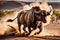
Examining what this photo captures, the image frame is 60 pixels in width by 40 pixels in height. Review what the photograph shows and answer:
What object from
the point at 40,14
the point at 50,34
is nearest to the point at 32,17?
the point at 40,14

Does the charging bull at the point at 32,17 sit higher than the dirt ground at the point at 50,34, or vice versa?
the charging bull at the point at 32,17

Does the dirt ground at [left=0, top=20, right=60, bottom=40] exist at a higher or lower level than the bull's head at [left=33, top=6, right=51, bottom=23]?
lower

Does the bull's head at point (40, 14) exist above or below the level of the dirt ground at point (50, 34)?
above

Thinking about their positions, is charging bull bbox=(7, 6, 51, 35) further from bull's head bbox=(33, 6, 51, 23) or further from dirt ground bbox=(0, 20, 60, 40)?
dirt ground bbox=(0, 20, 60, 40)

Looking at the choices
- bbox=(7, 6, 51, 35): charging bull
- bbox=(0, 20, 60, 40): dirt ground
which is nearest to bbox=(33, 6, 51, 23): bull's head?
bbox=(7, 6, 51, 35): charging bull

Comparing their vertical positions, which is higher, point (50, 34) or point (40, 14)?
point (40, 14)

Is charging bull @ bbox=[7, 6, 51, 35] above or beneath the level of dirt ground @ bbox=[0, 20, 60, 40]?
above

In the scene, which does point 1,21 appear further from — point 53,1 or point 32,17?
point 53,1

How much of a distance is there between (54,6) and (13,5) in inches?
37.8

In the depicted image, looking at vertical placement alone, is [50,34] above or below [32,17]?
below

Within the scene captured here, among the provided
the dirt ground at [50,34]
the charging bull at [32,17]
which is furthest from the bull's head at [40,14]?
the dirt ground at [50,34]

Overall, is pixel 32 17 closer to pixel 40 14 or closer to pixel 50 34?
pixel 40 14

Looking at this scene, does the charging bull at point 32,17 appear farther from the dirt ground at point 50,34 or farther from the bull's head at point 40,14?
the dirt ground at point 50,34

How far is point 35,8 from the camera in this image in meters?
4.24
